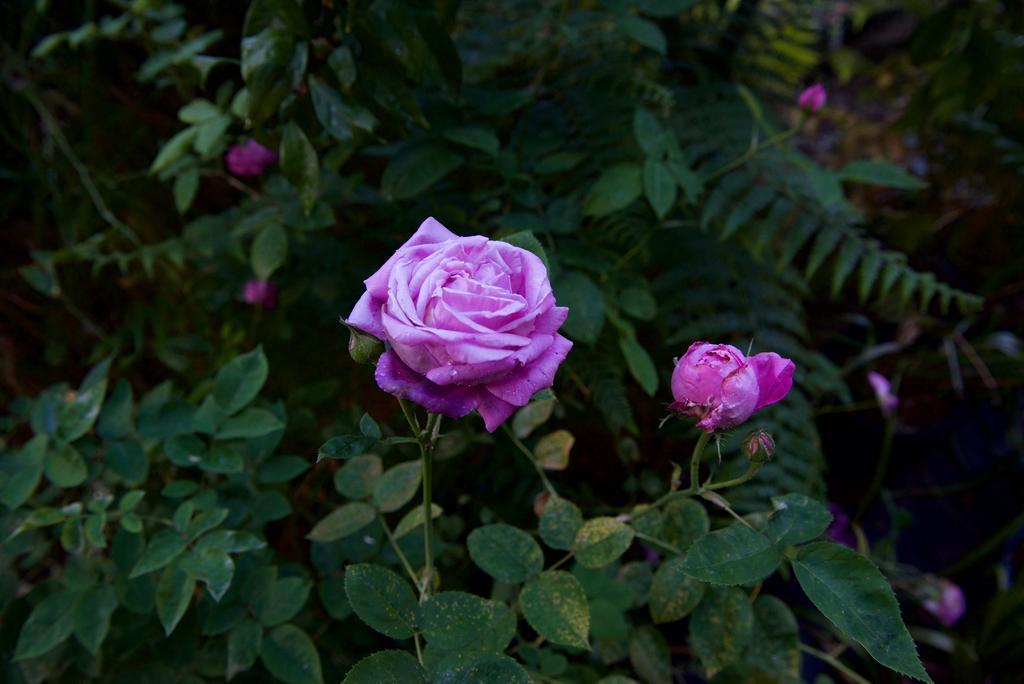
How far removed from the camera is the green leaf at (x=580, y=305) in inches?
31.8

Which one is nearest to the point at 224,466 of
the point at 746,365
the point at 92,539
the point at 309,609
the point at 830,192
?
the point at 92,539

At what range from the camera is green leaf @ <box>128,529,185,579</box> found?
0.65 metres

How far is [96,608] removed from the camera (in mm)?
712

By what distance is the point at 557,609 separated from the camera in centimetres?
57

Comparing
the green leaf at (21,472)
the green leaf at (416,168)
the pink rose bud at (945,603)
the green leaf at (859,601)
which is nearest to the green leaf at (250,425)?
the green leaf at (21,472)

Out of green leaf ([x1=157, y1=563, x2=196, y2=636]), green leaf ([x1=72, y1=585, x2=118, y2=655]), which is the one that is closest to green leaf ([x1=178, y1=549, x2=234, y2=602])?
green leaf ([x1=157, y1=563, x2=196, y2=636])

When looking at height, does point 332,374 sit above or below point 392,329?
below

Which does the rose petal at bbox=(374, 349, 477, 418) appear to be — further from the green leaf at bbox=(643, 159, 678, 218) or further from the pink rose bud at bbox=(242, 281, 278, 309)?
the pink rose bud at bbox=(242, 281, 278, 309)

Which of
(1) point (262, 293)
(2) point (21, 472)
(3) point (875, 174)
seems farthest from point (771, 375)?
(1) point (262, 293)

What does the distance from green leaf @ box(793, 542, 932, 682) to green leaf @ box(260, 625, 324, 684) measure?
46 cm

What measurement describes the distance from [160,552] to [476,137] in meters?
0.59

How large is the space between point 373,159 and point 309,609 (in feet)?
2.89

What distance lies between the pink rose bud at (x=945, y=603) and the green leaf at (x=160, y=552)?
123cm

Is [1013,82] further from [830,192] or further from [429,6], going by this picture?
[429,6]
